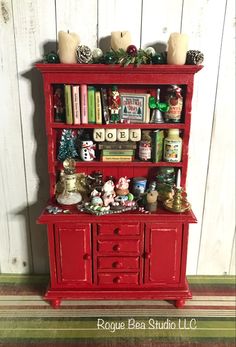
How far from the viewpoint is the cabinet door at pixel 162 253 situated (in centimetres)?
157

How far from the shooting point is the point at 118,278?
64.7 inches

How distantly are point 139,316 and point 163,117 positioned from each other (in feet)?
3.23

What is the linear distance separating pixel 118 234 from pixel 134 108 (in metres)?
0.60

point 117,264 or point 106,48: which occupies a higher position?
point 106,48

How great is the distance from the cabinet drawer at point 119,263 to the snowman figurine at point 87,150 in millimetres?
495

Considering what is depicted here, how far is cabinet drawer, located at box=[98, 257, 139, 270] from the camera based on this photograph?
1618 mm

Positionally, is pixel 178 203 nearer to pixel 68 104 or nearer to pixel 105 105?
pixel 105 105

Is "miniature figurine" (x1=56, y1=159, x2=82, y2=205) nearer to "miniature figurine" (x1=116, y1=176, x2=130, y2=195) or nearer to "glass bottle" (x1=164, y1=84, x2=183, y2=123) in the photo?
"miniature figurine" (x1=116, y1=176, x2=130, y2=195)

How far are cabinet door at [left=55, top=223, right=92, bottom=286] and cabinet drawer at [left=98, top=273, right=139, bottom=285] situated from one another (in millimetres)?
63

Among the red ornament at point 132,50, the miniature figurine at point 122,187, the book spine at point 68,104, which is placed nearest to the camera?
the red ornament at point 132,50

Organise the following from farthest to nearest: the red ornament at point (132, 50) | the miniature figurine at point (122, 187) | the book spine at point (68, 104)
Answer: the miniature figurine at point (122, 187), the book spine at point (68, 104), the red ornament at point (132, 50)

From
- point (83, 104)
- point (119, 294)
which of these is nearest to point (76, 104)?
point (83, 104)

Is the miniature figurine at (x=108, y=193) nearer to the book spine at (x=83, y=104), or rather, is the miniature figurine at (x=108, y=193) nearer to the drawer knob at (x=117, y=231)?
the drawer knob at (x=117, y=231)

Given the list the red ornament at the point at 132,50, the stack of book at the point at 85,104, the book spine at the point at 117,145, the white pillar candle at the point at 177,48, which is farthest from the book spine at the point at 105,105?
the white pillar candle at the point at 177,48
